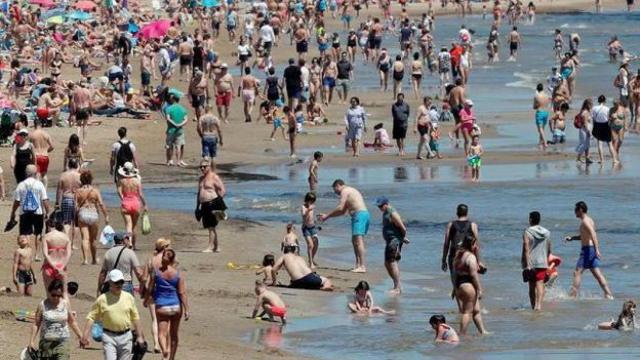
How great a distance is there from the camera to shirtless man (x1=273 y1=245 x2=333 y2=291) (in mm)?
Answer: 20297

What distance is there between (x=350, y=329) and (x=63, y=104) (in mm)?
18176

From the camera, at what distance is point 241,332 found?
57.7 feet

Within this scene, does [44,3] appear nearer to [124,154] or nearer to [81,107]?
[81,107]

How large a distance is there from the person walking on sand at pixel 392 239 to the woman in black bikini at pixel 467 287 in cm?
257

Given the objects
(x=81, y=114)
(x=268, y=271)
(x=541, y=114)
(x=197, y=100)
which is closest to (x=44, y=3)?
(x=197, y=100)

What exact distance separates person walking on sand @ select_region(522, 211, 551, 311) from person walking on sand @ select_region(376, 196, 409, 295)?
178 cm

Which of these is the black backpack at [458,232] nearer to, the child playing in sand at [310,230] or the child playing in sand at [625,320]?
the child playing in sand at [625,320]

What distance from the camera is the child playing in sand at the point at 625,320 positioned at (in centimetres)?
1752

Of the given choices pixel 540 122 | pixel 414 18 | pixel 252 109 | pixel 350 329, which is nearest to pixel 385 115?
pixel 252 109

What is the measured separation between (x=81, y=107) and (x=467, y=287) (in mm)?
16240

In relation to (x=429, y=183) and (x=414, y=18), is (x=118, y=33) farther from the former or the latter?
(x=414, y=18)

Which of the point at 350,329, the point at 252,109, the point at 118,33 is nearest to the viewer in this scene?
the point at 350,329

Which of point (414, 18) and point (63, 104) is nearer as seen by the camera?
point (63, 104)

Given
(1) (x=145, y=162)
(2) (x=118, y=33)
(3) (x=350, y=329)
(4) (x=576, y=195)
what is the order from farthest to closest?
(2) (x=118, y=33), (1) (x=145, y=162), (4) (x=576, y=195), (3) (x=350, y=329)
